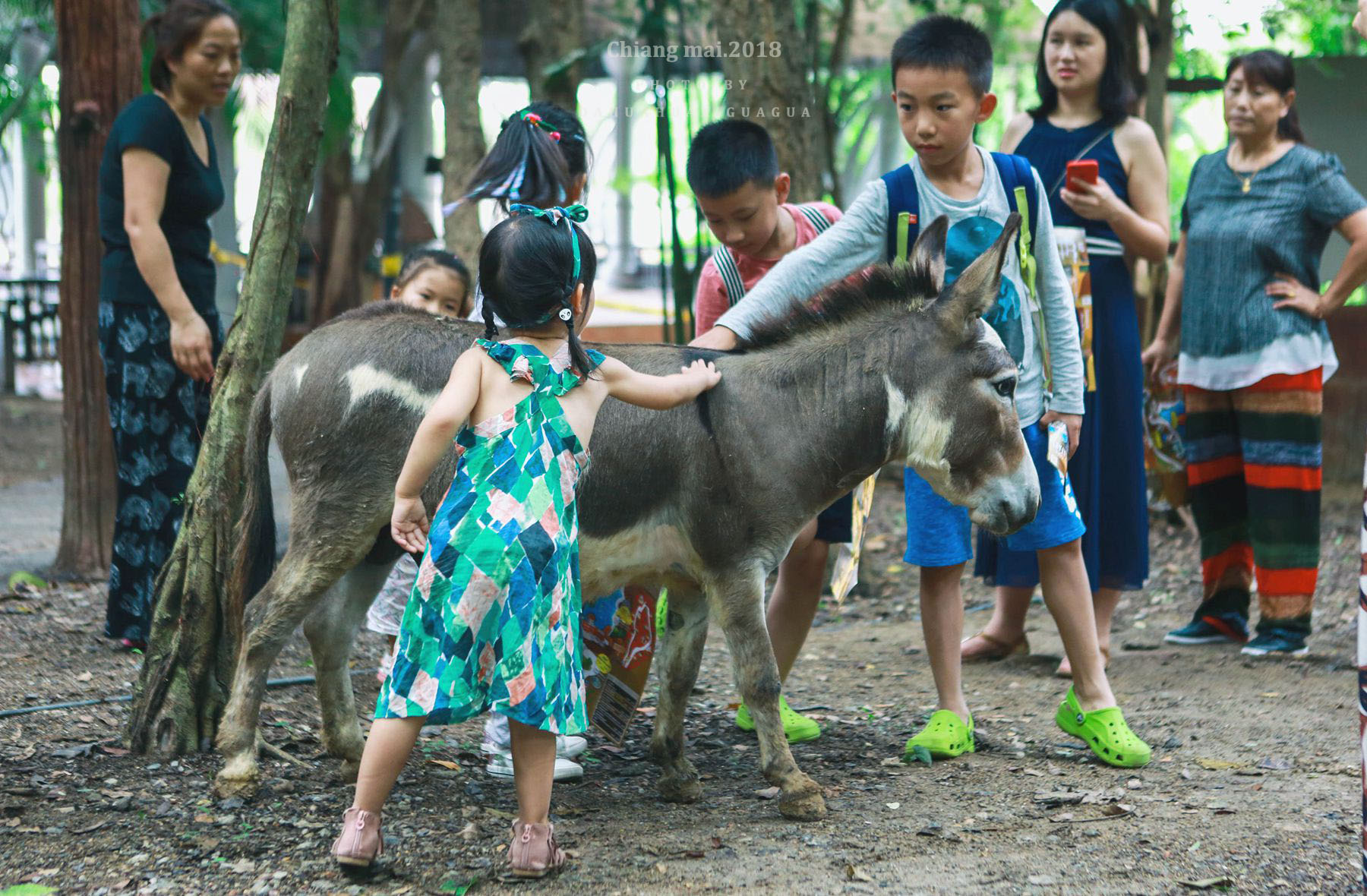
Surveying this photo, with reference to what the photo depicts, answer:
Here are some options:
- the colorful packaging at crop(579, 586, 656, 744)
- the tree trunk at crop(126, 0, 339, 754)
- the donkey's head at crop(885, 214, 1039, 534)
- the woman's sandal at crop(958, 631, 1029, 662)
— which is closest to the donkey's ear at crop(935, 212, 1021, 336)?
the donkey's head at crop(885, 214, 1039, 534)

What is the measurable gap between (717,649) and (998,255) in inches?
110

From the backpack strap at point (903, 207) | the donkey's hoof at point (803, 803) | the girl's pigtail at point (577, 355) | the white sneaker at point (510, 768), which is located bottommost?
the white sneaker at point (510, 768)

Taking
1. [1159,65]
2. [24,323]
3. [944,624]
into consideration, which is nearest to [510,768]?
[944,624]

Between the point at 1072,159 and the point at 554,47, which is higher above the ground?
the point at 554,47

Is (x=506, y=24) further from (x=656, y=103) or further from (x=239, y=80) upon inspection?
(x=656, y=103)

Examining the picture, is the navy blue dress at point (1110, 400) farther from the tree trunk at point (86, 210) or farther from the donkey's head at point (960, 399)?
the tree trunk at point (86, 210)

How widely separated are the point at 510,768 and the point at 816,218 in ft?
6.78

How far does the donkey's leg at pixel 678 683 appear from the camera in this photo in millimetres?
3717

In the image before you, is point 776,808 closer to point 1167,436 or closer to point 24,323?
point 1167,436

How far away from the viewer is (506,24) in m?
17.5

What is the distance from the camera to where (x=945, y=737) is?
4.09 metres

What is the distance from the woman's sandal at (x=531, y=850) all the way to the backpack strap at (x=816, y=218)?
2268 mm

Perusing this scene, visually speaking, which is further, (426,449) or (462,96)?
(462,96)

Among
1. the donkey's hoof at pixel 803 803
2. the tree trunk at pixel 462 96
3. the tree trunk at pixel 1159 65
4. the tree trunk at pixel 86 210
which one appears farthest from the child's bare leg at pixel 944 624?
the tree trunk at pixel 1159 65
